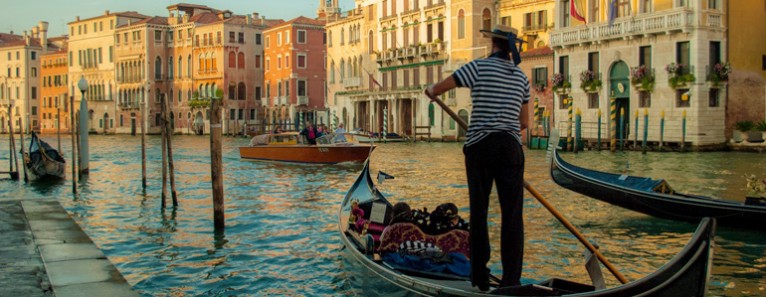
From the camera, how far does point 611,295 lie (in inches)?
137

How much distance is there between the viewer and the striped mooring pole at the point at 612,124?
21.7m

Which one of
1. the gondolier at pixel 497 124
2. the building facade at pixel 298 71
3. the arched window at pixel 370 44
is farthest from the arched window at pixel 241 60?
the gondolier at pixel 497 124

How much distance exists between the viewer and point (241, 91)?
164 feet

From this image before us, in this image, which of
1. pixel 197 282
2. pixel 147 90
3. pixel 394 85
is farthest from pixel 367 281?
pixel 147 90

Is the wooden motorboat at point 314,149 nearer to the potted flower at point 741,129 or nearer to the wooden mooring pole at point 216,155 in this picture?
the wooden mooring pole at point 216,155

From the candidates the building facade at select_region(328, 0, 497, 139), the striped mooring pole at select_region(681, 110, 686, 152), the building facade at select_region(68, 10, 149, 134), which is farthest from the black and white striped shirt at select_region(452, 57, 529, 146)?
the building facade at select_region(68, 10, 149, 134)

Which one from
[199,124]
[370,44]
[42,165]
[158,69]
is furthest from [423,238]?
[158,69]

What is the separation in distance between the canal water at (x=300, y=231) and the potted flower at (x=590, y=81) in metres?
7.95

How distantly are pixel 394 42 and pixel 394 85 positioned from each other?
194 centimetres

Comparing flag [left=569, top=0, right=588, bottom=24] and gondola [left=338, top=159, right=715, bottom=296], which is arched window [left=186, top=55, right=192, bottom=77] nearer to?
flag [left=569, top=0, right=588, bottom=24]

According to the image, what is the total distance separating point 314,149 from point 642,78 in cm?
990

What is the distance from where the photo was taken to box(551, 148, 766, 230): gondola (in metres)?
7.65

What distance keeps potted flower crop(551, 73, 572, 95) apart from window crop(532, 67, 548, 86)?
4.49 feet

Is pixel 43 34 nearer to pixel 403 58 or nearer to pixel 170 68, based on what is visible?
pixel 170 68
